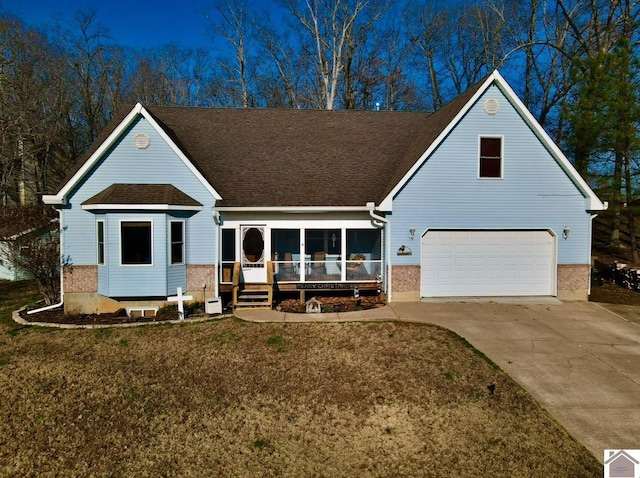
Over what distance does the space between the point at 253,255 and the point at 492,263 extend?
7893mm

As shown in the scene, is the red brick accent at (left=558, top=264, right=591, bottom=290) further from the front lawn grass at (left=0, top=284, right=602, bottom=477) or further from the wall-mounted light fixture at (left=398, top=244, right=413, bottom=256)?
the front lawn grass at (left=0, top=284, right=602, bottom=477)

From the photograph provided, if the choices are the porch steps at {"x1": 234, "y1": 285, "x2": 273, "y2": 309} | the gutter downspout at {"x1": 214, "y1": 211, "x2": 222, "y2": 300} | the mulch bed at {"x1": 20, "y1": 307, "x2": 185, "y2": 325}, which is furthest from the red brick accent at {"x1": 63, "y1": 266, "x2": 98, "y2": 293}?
the porch steps at {"x1": 234, "y1": 285, "x2": 273, "y2": 309}

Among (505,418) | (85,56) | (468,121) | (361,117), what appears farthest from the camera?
(85,56)

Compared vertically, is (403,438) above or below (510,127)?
below

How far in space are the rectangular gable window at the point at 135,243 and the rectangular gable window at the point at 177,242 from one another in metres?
0.68

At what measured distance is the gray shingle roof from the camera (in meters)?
13.9

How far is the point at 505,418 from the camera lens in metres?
6.78

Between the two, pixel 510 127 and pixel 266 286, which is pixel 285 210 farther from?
pixel 510 127

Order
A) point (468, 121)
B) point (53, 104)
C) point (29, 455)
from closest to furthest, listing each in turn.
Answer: point (29, 455) < point (468, 121) < point (53, 104)

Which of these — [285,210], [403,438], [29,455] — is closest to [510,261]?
[285,210]

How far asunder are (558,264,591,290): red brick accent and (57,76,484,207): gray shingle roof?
240 inches

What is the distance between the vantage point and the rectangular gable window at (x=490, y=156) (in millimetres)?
13477

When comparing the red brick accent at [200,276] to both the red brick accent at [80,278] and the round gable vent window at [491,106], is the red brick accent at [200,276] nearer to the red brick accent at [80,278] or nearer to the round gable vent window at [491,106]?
the red brick accent at [80,278]

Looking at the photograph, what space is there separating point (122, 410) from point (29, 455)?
1.43 metres
